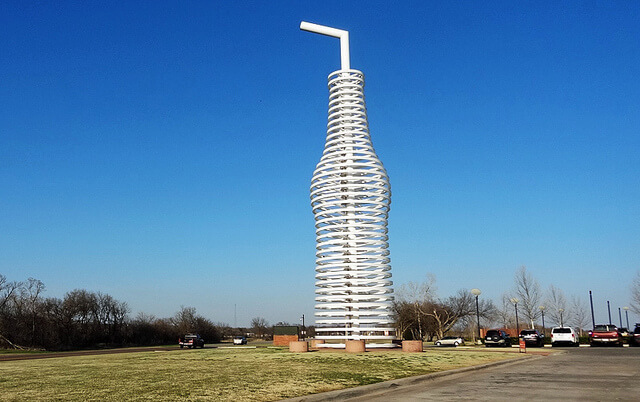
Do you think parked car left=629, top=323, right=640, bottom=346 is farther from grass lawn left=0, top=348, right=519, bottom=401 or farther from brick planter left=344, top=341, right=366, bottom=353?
grass lawn left=0, top=348, right=519, bottom=401

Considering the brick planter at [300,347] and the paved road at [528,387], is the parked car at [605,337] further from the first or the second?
the paved road at [528,387]

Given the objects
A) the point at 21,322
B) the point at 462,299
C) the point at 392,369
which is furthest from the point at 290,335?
the point at 462,299

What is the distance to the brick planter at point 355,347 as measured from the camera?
25688 millimetres

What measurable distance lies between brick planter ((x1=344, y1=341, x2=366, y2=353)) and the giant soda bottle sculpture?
133 cm

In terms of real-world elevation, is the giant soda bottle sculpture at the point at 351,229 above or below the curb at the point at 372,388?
above

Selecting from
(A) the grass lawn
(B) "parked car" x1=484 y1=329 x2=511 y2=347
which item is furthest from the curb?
(B) "parked car" x1=484 y1=329 x2=511 y2=347

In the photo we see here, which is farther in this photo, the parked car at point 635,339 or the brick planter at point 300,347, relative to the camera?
the parked car at point 635,339

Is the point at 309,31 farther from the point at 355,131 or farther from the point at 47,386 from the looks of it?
the point at 47,386

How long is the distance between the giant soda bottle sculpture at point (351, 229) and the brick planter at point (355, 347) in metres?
1.33

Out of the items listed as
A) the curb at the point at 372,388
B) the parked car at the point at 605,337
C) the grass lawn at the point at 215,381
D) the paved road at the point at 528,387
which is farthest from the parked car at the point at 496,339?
the curb at the point at 372,388

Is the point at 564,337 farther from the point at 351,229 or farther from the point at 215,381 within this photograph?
the point at 215,381

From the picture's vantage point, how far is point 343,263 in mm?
27469

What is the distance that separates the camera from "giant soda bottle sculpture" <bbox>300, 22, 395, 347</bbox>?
90.0 ft

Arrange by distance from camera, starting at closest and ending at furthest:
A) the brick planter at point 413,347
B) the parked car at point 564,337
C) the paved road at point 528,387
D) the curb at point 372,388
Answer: the curb at point 372,388
the paved road at point 528,387
the brick planter at point 413,347
the parked car at point 564,337
